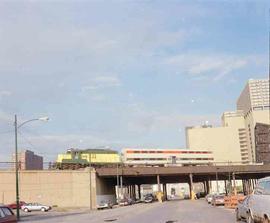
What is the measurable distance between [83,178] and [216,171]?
34.4 metres

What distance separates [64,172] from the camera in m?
Answer: 87.8

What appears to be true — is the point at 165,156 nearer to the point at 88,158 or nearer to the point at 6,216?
the point at 88,158

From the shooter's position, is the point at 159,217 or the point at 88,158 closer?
the point at 159,217

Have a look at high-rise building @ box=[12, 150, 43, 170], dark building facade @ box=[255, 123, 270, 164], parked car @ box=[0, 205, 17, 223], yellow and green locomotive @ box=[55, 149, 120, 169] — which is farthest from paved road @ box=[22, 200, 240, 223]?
dark building facade @ box=[255, 123, 270, 164]

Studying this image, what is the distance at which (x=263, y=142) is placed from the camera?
130 metres

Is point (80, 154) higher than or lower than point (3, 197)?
higher

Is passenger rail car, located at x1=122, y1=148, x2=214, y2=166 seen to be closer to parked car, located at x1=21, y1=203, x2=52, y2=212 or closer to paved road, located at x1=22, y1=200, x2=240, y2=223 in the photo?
parked car, located at x1=21, y1=203, x2=52, y2=212

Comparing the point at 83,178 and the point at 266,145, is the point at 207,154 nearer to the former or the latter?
the point at 266,145

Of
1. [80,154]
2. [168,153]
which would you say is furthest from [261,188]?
[168,153]

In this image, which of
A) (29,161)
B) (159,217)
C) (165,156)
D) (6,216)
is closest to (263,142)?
(165,156)

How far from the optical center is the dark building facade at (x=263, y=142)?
126 m

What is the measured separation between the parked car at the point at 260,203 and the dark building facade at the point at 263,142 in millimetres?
108963

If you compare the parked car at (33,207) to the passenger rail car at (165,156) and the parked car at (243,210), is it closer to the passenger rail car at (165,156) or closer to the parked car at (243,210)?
the parked car at (243,210)

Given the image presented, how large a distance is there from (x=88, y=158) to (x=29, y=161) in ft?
63.8
